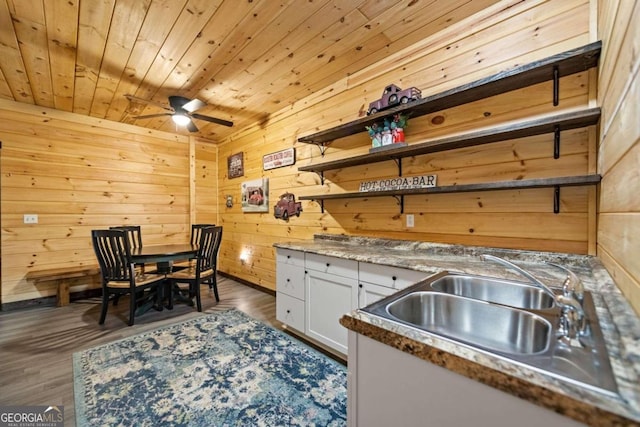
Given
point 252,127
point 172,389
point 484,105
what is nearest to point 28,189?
point 252,127

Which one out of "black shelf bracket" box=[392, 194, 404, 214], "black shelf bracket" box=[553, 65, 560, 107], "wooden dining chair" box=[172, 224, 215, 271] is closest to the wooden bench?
"wooden dining chair" box=[172, 224, 215, 271]

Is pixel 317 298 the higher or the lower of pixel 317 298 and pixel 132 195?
the lower

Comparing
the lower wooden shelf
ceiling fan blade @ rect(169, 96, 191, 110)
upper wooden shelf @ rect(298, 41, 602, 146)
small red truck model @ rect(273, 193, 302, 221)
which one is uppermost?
ceiling fan blade @ rect(169, 96, 191, 110)

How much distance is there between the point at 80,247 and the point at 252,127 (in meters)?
3.04

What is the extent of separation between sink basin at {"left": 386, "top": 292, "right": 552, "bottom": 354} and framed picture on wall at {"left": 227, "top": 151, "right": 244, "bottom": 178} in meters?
4.04

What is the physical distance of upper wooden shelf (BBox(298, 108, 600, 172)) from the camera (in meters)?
1.48

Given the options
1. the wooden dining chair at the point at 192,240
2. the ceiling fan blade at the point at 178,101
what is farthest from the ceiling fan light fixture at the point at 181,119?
the wooden dining chair at the point at 192,240

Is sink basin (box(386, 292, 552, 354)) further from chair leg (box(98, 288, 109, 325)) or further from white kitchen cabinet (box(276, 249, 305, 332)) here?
chair leg (box(98, 288, 109, 325))

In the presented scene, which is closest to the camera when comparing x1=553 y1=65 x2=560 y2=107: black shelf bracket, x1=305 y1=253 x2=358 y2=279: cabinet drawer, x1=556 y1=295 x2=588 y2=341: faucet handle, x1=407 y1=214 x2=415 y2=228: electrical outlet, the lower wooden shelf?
x1=556 y1=295 x2=588 y2=341: faucet handle

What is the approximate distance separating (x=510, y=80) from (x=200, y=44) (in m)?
2.36

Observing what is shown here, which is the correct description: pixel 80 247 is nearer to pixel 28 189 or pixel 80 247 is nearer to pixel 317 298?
pixel 28 189

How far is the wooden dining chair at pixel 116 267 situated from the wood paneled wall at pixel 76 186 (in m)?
1.48

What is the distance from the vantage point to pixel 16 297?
3.54 meters

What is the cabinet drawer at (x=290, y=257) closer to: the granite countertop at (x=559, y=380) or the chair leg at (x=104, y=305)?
the granite countertop at (x=559, y=380)
